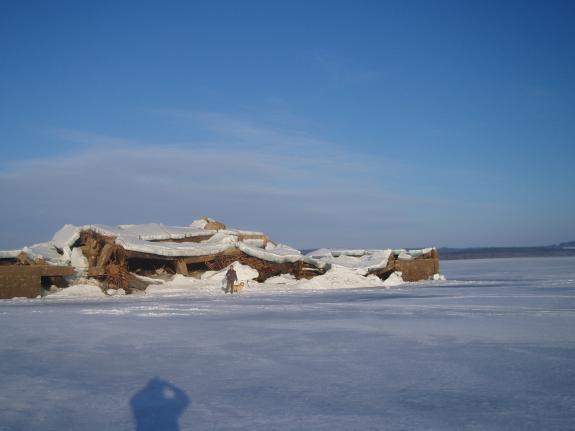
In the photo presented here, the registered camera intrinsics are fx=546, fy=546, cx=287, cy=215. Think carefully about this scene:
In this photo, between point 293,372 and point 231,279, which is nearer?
point 293,372

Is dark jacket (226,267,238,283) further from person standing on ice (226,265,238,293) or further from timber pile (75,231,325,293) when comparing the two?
timber pile (75,231,325,293)

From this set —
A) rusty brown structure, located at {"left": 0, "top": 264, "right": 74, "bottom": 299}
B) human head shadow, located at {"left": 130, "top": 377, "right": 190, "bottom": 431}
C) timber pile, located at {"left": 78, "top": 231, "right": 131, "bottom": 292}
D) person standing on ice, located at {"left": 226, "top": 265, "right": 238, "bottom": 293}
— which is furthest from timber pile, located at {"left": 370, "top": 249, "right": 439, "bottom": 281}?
human head shadow, located at {"left": 130, "top": 377, "right": 190, "bottom": 431}

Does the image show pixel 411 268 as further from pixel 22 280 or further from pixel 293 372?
pixel 293 372

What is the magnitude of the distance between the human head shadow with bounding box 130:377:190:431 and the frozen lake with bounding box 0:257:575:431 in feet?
0.05

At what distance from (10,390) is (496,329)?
6566 millimetres

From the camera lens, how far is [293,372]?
5551 millimetres

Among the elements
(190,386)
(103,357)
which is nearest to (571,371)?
(190,386)

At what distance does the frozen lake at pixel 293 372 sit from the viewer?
160 inches

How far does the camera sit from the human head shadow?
156 inches

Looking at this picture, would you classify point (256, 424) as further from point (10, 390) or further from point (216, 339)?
point (216, 339)

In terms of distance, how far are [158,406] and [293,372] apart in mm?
1581

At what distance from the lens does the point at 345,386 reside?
16.2ft

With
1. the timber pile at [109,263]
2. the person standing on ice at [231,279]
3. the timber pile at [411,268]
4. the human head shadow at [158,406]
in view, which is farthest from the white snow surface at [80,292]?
the human head shadow at [158,406]

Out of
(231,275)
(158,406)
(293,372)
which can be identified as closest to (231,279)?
(231,275)
